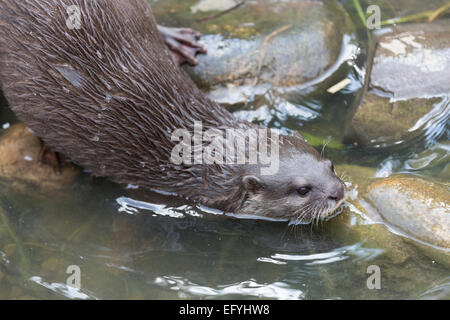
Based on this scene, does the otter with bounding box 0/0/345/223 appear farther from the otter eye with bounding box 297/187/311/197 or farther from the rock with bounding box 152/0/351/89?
the rock with bounding box 152/0/351/89

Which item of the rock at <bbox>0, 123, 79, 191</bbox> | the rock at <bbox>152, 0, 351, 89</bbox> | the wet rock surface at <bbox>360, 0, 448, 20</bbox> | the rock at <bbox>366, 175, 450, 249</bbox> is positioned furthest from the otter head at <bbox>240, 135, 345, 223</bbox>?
the wet rock surface at <bbox>360, 0, 448, 20</bbox>

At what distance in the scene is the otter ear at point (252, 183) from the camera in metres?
3.17

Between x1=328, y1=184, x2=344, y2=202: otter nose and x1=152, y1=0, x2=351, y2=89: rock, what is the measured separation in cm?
131

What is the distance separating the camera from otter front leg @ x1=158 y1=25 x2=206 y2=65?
13.3 ft

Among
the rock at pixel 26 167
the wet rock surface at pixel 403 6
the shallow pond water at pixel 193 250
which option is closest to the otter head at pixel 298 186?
the shallow pond water at pixel 193 250

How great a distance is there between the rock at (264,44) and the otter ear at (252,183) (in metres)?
1.15

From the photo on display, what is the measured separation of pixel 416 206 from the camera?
10.1ft

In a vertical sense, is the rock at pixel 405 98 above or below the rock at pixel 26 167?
above

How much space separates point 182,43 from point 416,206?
6.84 feet

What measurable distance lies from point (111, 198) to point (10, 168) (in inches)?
28.7

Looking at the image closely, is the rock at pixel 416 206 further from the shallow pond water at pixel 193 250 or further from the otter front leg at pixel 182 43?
the otter front leg at pixel 182 43

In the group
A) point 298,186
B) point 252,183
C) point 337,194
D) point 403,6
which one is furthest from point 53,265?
point 403,6

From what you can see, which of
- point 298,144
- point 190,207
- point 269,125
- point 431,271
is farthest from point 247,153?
point 431,271

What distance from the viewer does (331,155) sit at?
378cm
